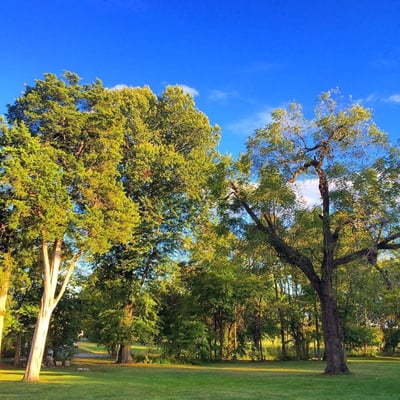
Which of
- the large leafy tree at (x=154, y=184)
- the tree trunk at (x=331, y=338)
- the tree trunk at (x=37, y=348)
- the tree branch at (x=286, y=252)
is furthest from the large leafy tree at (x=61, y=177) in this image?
the tree trunk at (x=331, y=338)

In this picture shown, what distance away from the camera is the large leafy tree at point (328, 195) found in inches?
634

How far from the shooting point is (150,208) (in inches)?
1022

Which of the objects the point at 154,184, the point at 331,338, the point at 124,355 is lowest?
the point at 124,355

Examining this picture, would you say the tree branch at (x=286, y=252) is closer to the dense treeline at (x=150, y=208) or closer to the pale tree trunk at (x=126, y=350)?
the dense treeline at (x=150, y=208)

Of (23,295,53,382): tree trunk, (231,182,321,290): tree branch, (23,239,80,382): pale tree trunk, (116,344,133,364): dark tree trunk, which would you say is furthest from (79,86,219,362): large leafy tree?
(23,295,53,382): tree trunk

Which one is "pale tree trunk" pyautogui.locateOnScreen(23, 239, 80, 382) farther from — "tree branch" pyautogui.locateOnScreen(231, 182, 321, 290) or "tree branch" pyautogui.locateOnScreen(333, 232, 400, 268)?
"tree branch" pyautogui.locateOnScreen(333, 232, 400, 268)

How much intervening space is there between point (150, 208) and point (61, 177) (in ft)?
32.5

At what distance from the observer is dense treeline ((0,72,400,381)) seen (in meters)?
16.3

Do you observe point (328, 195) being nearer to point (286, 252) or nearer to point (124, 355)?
point (286, 252)

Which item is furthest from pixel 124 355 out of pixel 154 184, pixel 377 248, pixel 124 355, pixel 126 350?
pixel 377 248

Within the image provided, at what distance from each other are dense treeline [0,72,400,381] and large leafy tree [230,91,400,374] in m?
0.06

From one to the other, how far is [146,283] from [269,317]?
13.7 meters

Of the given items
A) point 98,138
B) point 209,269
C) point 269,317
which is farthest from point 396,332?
point 98,138

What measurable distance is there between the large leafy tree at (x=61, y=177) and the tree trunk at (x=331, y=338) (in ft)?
30.5
